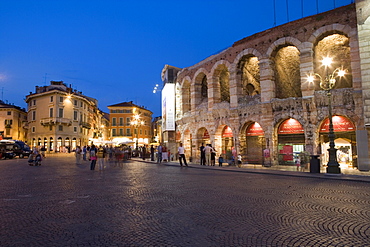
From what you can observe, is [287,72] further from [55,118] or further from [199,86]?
[55,118]

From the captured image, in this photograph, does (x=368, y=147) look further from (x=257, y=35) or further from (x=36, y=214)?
(x=36, y=214)

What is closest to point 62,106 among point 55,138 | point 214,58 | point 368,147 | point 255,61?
point 55,138

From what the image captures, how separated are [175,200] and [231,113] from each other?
16837 millimetres

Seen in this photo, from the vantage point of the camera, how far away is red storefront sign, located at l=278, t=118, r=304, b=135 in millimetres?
19681

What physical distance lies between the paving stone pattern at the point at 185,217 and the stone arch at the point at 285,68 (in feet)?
45.8

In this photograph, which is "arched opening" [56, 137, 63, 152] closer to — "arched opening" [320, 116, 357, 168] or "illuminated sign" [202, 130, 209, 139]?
"illuminated sign" [202, 130, 209, 139]

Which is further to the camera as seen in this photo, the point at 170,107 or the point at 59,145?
the point at 59,145

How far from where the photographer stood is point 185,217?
5.82 m

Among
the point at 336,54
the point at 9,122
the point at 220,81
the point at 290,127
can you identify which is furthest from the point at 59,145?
the point at 336,54

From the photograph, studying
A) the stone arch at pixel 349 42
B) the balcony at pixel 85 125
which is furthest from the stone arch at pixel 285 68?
the balcony at pixel 85 125

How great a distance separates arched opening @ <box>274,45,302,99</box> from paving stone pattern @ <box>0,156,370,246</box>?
556 inches

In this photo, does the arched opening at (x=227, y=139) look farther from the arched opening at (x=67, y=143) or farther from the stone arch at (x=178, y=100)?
the arched opening at (x=67, y=143)

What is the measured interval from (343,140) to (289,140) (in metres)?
3.55

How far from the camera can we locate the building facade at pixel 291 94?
1700 centimetres
